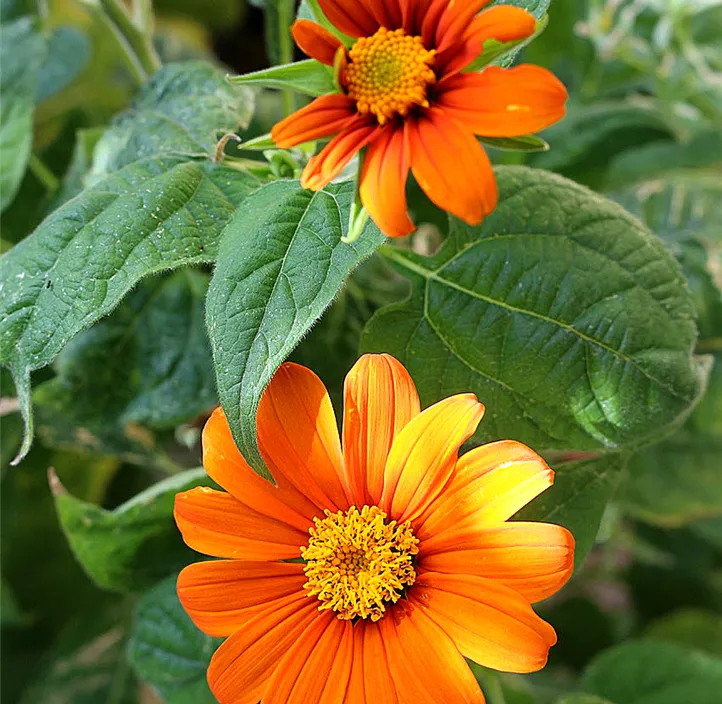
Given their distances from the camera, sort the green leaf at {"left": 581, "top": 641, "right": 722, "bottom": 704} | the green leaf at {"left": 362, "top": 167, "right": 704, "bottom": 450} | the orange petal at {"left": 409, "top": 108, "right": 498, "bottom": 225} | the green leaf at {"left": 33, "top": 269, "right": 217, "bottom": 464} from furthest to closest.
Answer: the green leaf at {"left": 581, "top": 641, "right": 722, "bottom": 704} → the green leaf at {"left": 33, "top": 269, "right": 217, "bottom": 464} → the green leaf at {"left": 362, "top": 167, "right": 704, "bottom": 450} → the orange petal at {"left": 409, "top": 108, "right": 498, "bottom": 225}

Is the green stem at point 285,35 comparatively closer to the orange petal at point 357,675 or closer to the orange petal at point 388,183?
the orange petal at point 388,183

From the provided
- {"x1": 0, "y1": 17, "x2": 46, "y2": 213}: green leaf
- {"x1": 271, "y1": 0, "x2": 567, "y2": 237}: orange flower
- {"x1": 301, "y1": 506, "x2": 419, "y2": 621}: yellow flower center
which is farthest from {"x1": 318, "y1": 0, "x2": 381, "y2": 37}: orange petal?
{"x1": 0, "y1": 17, "x2": 46, "y2": 213}: green leaf

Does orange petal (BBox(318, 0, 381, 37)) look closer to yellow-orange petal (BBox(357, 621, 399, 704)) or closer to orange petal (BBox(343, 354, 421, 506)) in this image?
orange petal (BBox(343, 354, 421, 506))

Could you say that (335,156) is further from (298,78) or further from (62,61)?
(62,61)

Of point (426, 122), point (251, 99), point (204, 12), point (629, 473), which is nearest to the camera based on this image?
point (426, 122)

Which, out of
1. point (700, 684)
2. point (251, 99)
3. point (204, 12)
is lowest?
point (700, 684)

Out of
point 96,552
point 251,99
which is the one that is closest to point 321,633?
point 96,552

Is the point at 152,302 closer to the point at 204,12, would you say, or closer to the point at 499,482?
the point at 499,482
